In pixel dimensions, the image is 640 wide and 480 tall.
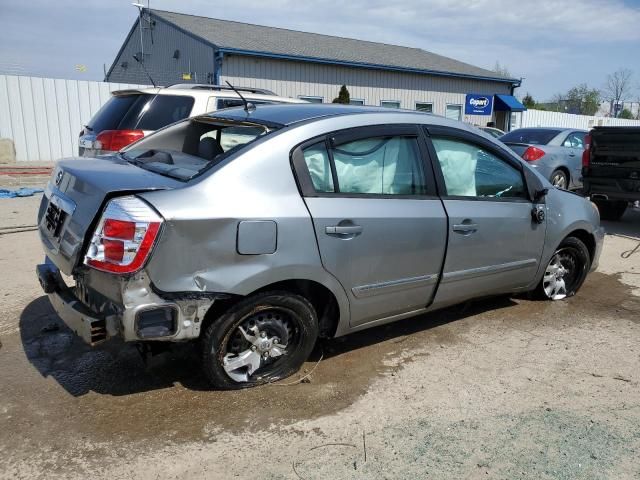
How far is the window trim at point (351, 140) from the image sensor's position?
313cm

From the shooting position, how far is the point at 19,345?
12.6 feet

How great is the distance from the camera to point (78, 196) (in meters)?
2.99

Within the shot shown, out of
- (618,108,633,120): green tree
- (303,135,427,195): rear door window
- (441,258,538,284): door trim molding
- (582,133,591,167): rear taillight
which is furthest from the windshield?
(618,108,633,120): green tree

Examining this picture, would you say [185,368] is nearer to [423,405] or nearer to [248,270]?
[248,270]

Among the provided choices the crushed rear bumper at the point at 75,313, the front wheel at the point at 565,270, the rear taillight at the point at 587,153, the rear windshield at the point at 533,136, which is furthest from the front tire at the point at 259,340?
the rear windshield at the point at 533,136

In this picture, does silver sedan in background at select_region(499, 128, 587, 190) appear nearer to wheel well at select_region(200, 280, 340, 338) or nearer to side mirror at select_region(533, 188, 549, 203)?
side mirror at select_region(533, 188, 549, 203)

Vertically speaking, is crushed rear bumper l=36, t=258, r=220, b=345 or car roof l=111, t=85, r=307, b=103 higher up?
car roof l=111, t=85, r=307, b=103

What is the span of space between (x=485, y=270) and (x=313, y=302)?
4.72 ft

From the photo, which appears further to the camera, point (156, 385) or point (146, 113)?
point (146, 113)

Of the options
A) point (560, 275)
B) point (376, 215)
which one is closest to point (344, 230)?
point (376, 215)

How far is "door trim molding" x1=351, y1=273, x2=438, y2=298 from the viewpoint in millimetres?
3418

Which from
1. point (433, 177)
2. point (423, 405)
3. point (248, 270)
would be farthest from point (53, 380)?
point (433, 177)

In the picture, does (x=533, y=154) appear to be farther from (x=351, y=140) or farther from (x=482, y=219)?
(x=351, y=140)

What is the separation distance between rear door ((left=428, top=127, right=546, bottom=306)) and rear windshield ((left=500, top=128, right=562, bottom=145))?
750 cm
